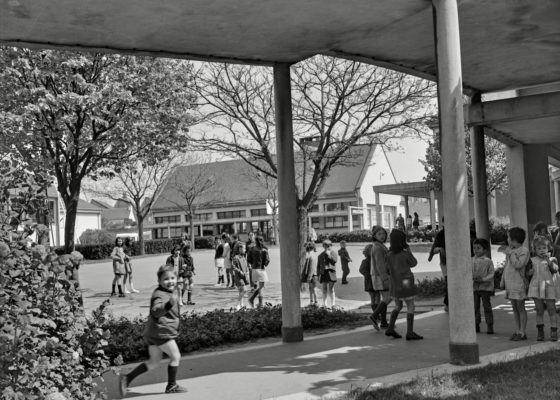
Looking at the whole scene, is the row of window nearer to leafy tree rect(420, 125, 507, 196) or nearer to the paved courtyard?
leafy tree rect(420, 125, 507, 196)

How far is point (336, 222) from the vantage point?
197 feet

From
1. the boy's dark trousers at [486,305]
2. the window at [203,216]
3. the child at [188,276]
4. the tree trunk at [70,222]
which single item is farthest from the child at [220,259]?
the window at [203,216]

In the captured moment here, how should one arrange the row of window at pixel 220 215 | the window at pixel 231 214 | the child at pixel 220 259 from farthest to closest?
the window at pixel 231 214
the row of window at pixel 220 215
the child at pixel 220 259

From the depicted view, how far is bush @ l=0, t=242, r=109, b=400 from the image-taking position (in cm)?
340

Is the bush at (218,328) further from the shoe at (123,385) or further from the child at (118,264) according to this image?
the child at (118,264)

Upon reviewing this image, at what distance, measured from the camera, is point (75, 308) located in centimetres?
398

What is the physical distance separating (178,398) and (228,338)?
3.66 m

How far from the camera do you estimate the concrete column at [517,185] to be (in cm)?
1834

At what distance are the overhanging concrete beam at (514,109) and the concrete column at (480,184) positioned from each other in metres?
1.30

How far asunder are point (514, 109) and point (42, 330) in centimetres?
1094

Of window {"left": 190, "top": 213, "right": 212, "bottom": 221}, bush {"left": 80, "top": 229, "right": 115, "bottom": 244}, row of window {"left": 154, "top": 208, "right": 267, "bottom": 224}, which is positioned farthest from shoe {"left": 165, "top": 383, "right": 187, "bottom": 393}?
window {"left": 190, "top": 213, "right": 212, "bottom": 221}

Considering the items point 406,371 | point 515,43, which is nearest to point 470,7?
point 515,43

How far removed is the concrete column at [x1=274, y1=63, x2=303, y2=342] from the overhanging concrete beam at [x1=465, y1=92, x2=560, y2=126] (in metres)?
5.71

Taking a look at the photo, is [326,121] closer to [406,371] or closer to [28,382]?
[406,371]
